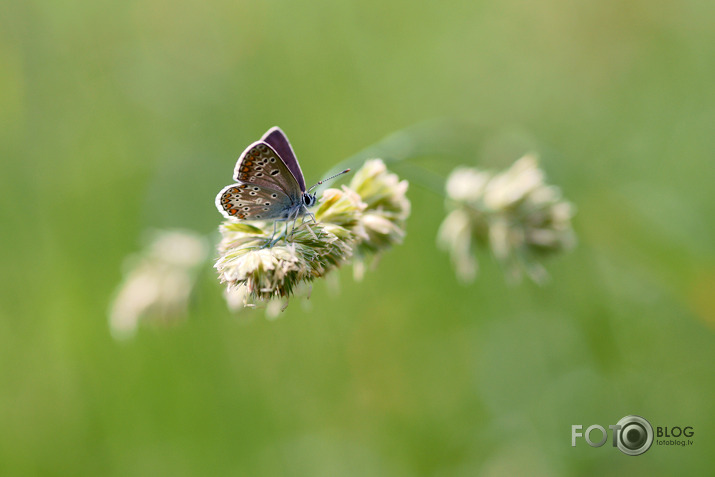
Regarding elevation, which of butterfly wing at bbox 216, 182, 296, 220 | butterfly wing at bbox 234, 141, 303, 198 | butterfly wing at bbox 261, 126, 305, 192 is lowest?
butterfly wing at bbox 216, 182, 296, 220

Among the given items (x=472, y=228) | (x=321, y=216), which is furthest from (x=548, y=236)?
(x=321, y=216)

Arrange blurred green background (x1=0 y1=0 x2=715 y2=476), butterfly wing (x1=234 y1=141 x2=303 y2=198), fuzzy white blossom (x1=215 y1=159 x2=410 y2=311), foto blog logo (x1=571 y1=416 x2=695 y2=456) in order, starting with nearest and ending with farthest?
1. fuzzy white blossom (x1=215 y1=159 x2=410 y2=311)
2. butterfly wing (x1=234 y1=141 x2=303 y2=198)
3. foto blog logo (x1=571 y1=416 x2=695 y2=456)
4. blurred green background (x1=0 y1=0 x2=715 y2=476)

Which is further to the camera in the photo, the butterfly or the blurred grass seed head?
the blurred grass seed head

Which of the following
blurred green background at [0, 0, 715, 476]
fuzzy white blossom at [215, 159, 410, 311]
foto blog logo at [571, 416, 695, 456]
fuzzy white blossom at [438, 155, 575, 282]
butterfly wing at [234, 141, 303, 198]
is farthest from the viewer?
blurred green background at [0, 0, 715, 476]

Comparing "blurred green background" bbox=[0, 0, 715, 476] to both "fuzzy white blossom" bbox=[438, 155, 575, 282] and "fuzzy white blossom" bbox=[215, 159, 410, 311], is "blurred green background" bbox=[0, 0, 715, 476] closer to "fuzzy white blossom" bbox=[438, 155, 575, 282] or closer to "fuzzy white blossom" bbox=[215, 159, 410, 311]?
"fuzzy white blossom" bbox=[438, 155, 575, 282]

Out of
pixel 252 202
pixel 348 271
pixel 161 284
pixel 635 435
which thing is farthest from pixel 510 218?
pixel 161 284

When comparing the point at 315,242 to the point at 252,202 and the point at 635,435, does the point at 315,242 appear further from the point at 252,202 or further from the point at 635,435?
the point at 635,435

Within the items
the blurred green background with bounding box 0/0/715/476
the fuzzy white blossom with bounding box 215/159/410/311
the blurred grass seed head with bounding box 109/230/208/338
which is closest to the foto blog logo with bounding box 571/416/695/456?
the blurred green background with bounding box 0/0/715/476

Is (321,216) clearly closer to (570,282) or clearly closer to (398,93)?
(570,282)
